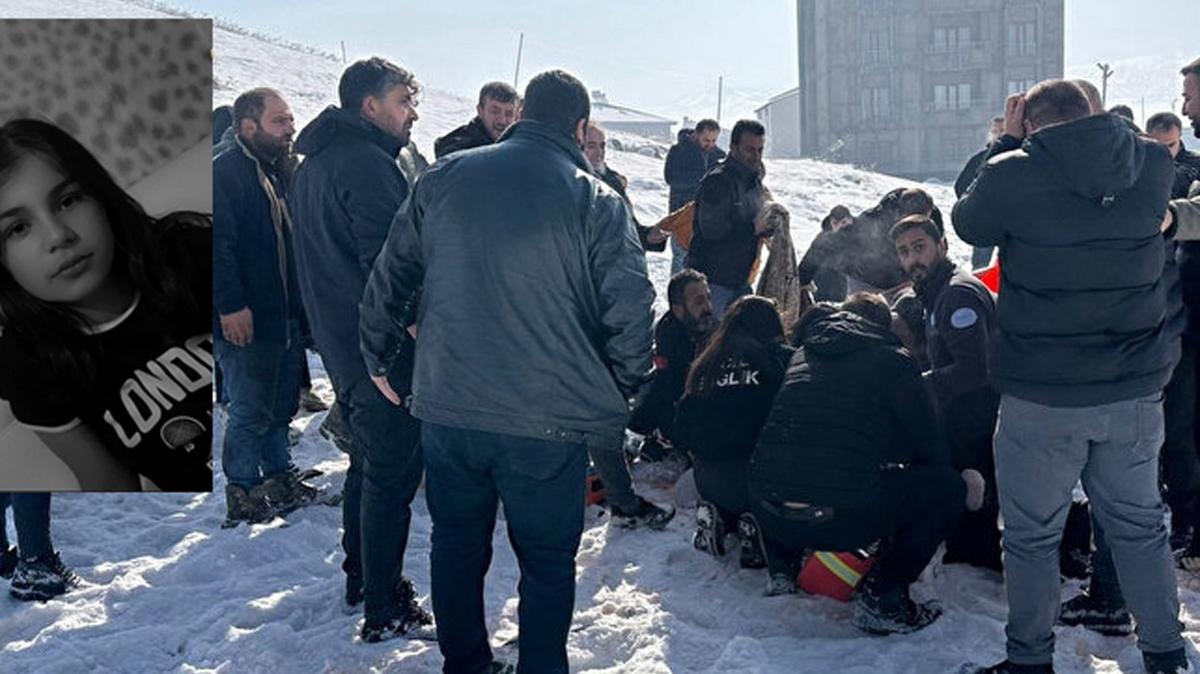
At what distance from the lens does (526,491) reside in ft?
10.7

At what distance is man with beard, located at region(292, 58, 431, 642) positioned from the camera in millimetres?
3938

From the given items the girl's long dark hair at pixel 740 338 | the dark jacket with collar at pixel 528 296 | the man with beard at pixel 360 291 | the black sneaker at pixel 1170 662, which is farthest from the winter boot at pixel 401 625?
the black sneaker at pixel 1170 662

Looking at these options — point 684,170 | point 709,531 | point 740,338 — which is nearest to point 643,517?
point 709,531

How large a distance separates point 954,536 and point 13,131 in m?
4.44

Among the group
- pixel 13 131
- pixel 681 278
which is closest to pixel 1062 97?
Answer: pixel 681 278

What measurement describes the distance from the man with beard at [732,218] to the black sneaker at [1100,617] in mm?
3227

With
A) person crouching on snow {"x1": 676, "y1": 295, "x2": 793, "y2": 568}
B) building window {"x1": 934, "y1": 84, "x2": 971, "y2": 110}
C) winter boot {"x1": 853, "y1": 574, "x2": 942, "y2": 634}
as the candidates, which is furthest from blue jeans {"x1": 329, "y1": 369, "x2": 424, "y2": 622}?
building window {"x1": 934, "y1": 84, "x2": 971, "y2": 110}

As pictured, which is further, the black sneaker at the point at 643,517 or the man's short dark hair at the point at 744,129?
the man's short dark hair at the point at 744,129

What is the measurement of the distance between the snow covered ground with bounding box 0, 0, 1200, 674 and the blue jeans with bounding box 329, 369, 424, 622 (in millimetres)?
263

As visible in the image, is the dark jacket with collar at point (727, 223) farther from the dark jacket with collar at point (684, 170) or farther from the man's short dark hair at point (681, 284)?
the dark jacket with collar at point (684, 170)

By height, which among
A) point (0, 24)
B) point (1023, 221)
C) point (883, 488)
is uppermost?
point (0, 24)

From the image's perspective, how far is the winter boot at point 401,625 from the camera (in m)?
4.05

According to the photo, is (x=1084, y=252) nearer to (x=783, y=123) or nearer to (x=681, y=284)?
(x=681, y=284)

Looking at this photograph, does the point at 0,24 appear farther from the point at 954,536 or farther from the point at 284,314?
the point at 954,536
